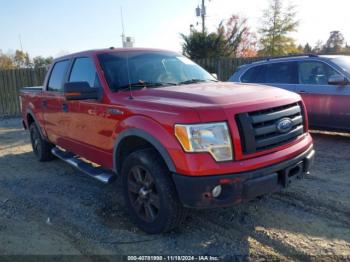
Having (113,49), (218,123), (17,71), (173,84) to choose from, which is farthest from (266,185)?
(17,71)

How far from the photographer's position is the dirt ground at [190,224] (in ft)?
11.4

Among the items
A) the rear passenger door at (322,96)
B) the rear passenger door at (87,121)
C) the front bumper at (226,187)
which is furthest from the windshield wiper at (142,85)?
the rear passenger door at (322,96)

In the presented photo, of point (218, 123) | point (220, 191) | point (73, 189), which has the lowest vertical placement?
point (73, 189)

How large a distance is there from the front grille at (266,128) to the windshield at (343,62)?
3937 mm

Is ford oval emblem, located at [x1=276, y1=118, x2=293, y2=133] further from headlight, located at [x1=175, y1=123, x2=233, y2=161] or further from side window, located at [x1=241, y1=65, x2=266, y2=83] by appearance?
side window, located at [x1=241, y1=65, x2=266, y2=83]

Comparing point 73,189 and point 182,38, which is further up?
point 182,38

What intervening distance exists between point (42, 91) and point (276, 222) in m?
4.67

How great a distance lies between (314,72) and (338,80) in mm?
695

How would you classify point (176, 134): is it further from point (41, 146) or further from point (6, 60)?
point (6, 60)

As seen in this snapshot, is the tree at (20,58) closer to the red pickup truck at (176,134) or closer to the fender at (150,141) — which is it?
the red pickup truck at (176,134)

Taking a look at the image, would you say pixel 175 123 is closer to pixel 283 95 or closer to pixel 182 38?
pixel 283 95

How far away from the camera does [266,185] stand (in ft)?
10.9

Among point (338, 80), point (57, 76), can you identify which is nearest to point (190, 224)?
point (57, 76)

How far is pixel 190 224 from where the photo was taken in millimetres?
3982
